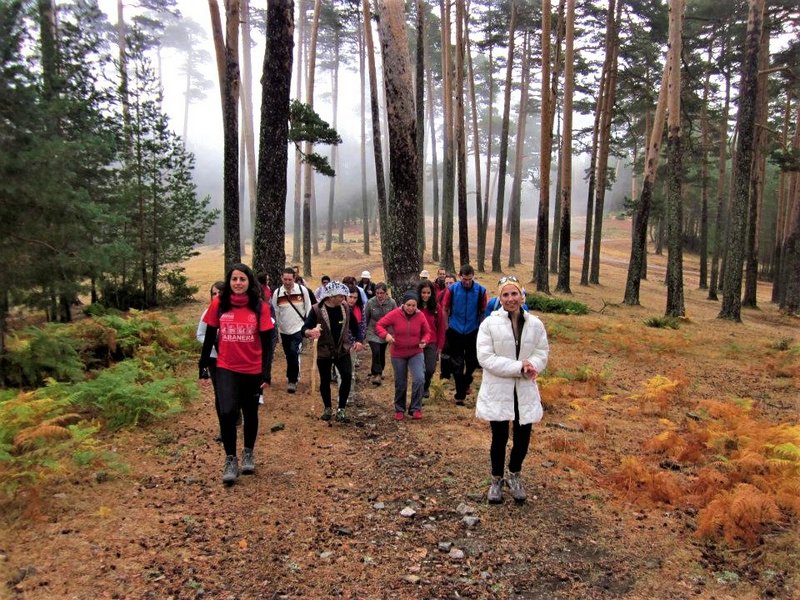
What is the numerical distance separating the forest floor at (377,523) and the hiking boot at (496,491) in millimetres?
129

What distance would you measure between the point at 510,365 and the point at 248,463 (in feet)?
→ 9.59

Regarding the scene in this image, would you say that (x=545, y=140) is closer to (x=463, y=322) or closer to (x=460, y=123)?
(x=460, y=123)

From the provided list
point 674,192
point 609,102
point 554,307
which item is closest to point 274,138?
point 554,307

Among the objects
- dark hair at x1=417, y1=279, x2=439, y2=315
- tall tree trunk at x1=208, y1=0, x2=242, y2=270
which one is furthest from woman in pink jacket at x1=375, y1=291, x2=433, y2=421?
tall tree trunk at x1=208, y1=0, x2=242, y2=270

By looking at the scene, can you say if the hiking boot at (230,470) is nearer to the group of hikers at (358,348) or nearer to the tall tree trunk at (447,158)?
the group of hikers at (358,348)

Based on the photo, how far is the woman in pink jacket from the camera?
24.5 ft

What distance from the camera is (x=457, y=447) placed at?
6.45 meters

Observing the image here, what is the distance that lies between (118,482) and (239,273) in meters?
2.29

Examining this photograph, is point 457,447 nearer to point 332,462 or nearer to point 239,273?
point 332,462

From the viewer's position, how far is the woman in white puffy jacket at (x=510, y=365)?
4766mm

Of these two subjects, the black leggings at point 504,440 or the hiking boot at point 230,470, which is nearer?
the black leggings at point 504,440

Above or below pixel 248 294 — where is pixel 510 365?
below

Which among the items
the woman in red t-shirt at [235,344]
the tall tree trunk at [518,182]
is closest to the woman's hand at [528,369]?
the woman in red t-shirt at [235,344]

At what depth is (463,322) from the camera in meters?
8.34
